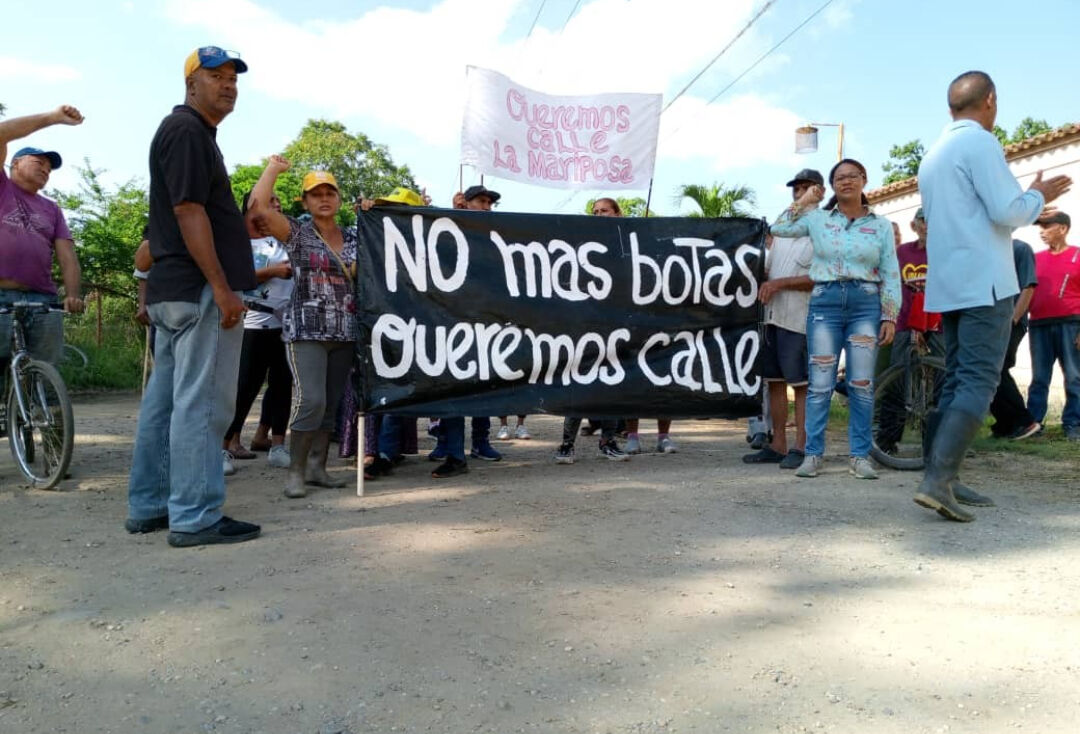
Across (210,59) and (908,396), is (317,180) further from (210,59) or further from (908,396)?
(908,396)

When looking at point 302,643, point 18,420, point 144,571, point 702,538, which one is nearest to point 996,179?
point 702,538

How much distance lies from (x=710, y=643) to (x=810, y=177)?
13.2 ft

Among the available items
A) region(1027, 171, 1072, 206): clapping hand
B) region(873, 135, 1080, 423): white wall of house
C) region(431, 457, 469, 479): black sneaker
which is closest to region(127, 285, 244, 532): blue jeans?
region(431, 457, 469, 479): black sneaker

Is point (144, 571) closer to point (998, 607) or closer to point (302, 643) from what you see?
point (302, 643)

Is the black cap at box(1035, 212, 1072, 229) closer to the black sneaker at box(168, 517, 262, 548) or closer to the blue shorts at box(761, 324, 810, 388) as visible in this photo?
the blue shorts at box(761, 324, 810, 388)

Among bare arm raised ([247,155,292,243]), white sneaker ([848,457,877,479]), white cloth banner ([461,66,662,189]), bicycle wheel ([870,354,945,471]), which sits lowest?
white sneaker ([848,457,877,479])

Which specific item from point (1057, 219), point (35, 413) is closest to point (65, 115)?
point (35, 413)

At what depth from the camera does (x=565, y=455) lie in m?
5.84

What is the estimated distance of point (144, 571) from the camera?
128 inches

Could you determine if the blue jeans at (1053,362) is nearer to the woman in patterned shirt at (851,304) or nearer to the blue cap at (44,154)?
the woman in patterned shirt at (851,304)

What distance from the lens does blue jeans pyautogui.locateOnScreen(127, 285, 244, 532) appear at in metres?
3.62

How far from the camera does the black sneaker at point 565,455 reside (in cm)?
581

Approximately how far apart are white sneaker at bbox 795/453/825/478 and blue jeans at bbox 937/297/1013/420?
3.84ft

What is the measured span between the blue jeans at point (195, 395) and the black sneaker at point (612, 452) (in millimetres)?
2966
